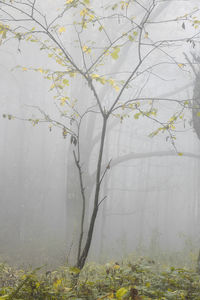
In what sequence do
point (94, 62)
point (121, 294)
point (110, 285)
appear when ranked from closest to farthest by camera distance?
point (121, 294) → point (110, 285) → point (94, 62)

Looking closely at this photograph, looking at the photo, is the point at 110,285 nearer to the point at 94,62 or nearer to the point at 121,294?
the point at 121,294

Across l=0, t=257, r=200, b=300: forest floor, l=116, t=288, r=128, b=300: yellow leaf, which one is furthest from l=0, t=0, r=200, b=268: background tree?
l=116, t=288, r=128, b=300: yellow leaf

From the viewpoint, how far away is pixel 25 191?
17.2 metres

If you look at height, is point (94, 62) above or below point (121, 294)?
above

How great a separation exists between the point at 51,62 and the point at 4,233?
1091 centimetres

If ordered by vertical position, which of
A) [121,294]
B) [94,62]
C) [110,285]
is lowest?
[110,285]

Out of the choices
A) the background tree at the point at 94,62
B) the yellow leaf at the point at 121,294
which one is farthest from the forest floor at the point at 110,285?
the background tree at the point at 94,62

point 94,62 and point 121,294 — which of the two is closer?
point 121,294

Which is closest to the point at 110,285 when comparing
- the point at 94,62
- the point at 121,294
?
the point at 121,294

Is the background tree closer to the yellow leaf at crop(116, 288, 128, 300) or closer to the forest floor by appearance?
the forest floor

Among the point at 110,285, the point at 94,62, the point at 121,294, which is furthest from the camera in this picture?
the point at 94,62

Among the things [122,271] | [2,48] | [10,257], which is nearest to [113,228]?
[10,257]

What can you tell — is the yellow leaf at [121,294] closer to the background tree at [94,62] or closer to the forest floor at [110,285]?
the forest floor at [110,285]

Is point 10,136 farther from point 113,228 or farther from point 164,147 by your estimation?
point 164,147
